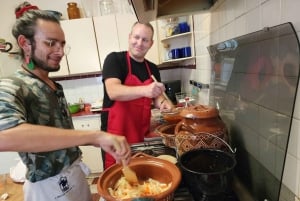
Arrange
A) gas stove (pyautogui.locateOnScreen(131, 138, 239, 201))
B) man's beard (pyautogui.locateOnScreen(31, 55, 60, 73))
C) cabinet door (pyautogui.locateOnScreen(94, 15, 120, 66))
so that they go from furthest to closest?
cabinet door (pyautogui.locateOnScreen(94, 15, 120, 66)) < man's beard (pyautogui.locateOnScreen(31, 55, 60, 73)) < gas stove (pyautogui.locateOnScreen(131, 138, 239, 201))

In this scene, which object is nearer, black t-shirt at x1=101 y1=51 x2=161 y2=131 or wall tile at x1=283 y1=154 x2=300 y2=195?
wall tile at x1=283 y1=154 x2=300 y2=195

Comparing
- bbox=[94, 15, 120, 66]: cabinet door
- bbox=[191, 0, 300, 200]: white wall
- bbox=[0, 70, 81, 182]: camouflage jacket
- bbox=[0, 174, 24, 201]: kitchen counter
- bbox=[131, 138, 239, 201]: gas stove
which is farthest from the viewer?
bbox=[94, 15, 120, 66]: cabinet door

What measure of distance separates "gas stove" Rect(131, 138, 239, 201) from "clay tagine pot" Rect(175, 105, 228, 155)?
0.43ft

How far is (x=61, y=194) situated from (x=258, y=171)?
759 mm

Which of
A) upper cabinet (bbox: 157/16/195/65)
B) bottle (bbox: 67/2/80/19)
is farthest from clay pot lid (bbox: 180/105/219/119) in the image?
bottle (bbox: 67/2/80/19)

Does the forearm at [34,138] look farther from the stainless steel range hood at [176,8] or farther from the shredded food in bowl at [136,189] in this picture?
the stainless steel range hood at [176,8]

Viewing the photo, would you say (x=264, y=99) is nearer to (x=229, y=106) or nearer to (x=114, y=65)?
(x=229, y=106)

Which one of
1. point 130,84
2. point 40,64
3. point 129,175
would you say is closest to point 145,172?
point 129,175

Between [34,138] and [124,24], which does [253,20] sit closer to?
[34,138]

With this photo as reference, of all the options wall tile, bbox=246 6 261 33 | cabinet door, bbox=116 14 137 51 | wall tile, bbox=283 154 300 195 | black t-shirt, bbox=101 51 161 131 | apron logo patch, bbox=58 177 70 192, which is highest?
cabinet door, bbox=116 14 137 51

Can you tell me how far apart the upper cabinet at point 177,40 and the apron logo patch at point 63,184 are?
4.81 feet

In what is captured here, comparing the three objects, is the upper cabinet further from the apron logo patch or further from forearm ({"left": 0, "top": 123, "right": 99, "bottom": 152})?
forearm ({"left": 0, "top": 123, "right": 99, "bottom": 152})

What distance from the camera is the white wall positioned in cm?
54

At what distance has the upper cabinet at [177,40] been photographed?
81.9 inches
